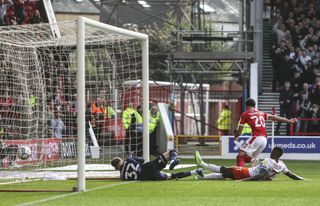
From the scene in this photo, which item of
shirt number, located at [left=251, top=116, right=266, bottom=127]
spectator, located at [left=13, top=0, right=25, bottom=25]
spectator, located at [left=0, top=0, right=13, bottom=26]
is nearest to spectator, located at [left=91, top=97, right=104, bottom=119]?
shirt number, located at [left=251, top=116, right=266, bottom=127]

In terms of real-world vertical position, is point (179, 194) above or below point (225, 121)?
below

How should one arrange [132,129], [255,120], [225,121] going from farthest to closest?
1. [225,121]
2. [132,129]
3. [255,120]

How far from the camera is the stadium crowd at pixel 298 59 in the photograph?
38406 millimetres

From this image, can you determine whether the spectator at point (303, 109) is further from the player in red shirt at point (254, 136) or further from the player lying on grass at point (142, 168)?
the player lying on grass at point (142, 168)

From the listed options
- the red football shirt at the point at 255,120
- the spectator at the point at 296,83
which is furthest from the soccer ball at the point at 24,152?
the spectator at the point at 296,83

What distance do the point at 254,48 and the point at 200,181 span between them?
2059cm

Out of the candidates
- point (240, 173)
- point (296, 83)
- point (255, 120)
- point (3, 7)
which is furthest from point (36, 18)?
point (240, 173)

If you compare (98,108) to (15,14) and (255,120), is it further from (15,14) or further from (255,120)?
(15,14)

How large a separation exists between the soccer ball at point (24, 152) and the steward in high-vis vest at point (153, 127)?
10150 mm

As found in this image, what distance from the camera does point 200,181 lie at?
21547mm

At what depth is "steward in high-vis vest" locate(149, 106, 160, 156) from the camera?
116 feet

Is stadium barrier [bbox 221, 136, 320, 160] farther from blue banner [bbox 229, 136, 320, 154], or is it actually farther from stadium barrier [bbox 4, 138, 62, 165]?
stadium barrier [bbox 4, 138, 62, 165]

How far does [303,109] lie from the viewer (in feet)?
126

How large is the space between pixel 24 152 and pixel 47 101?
2432 mm
